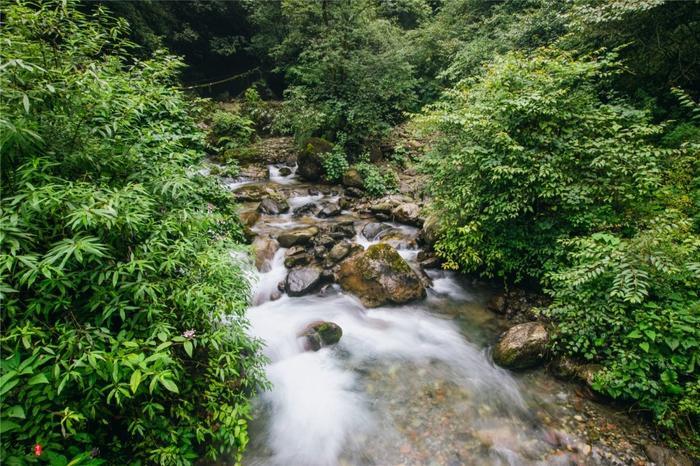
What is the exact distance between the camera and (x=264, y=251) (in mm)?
7125

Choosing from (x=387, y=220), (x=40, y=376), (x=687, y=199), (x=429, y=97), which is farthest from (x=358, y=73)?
(x=40, y=376)

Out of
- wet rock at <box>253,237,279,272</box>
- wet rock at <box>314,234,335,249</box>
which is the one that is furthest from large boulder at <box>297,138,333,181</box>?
wet rock at <box>253,237,279,272</box>

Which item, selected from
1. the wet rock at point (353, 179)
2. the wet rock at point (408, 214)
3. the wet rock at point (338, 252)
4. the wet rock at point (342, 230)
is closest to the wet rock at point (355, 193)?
the wet rock at point (353, 179)

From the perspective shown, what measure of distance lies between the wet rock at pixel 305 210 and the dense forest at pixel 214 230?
2617mm

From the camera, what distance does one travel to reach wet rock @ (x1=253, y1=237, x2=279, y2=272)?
6.86m

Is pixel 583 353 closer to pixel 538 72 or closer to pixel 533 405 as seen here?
pixel 533 405

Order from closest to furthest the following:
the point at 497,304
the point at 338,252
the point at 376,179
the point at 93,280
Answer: the point at 93,280 < the point at 497,304 < the point at 338,252 < the point at 376,179

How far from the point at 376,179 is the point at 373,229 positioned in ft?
10.4

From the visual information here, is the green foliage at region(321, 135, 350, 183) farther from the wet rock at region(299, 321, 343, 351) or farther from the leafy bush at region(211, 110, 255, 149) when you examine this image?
the wet rock at region(299, 321, 343, 351)

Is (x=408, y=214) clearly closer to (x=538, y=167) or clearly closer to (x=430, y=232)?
(x=430, y=232)

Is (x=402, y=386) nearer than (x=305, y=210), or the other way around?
(x=402, y=386)

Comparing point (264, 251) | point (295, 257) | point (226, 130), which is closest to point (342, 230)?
point (295, 257)

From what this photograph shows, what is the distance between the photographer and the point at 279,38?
57.3ft

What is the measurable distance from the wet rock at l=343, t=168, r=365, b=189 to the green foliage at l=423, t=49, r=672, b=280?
5553mm
